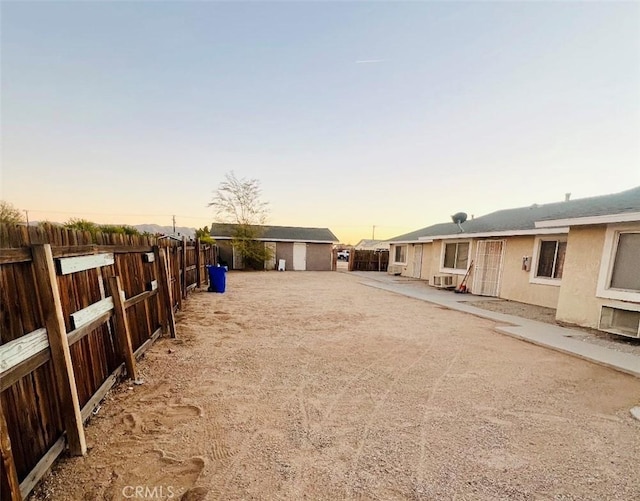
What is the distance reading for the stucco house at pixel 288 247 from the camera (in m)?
21.1

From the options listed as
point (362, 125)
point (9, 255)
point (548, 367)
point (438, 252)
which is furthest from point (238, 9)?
point (438, 252)

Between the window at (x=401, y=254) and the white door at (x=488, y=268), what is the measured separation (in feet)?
25.7

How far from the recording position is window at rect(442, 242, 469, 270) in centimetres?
1252

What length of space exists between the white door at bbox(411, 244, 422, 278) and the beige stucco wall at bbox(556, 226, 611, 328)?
33.7 ft

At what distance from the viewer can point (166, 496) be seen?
5.57ft

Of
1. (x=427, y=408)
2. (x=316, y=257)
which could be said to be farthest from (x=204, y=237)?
(x=427, y=408)

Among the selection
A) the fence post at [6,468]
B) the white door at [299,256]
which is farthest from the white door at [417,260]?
the fence post at [6,468]

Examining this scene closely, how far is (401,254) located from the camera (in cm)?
2017

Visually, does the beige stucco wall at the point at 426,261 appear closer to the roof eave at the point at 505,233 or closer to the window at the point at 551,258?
the roof eave at the point at 505,233

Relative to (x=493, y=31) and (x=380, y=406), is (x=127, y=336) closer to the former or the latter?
(x=380, y=406)

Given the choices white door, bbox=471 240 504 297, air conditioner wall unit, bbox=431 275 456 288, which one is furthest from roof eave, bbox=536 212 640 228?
air conditioner wall unit, bbox=431 275 456 288

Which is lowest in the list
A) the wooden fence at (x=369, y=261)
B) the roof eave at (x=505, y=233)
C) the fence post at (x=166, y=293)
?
the wooden fence at (x=369, y=261)

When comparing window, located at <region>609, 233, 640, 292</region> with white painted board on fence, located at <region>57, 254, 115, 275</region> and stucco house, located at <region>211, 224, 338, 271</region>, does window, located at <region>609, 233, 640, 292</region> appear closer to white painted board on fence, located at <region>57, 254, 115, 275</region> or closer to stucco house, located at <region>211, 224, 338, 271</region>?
white painted board on fence, located at <region>57, 254, 115, 275</region>

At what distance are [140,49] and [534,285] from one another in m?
14.8
